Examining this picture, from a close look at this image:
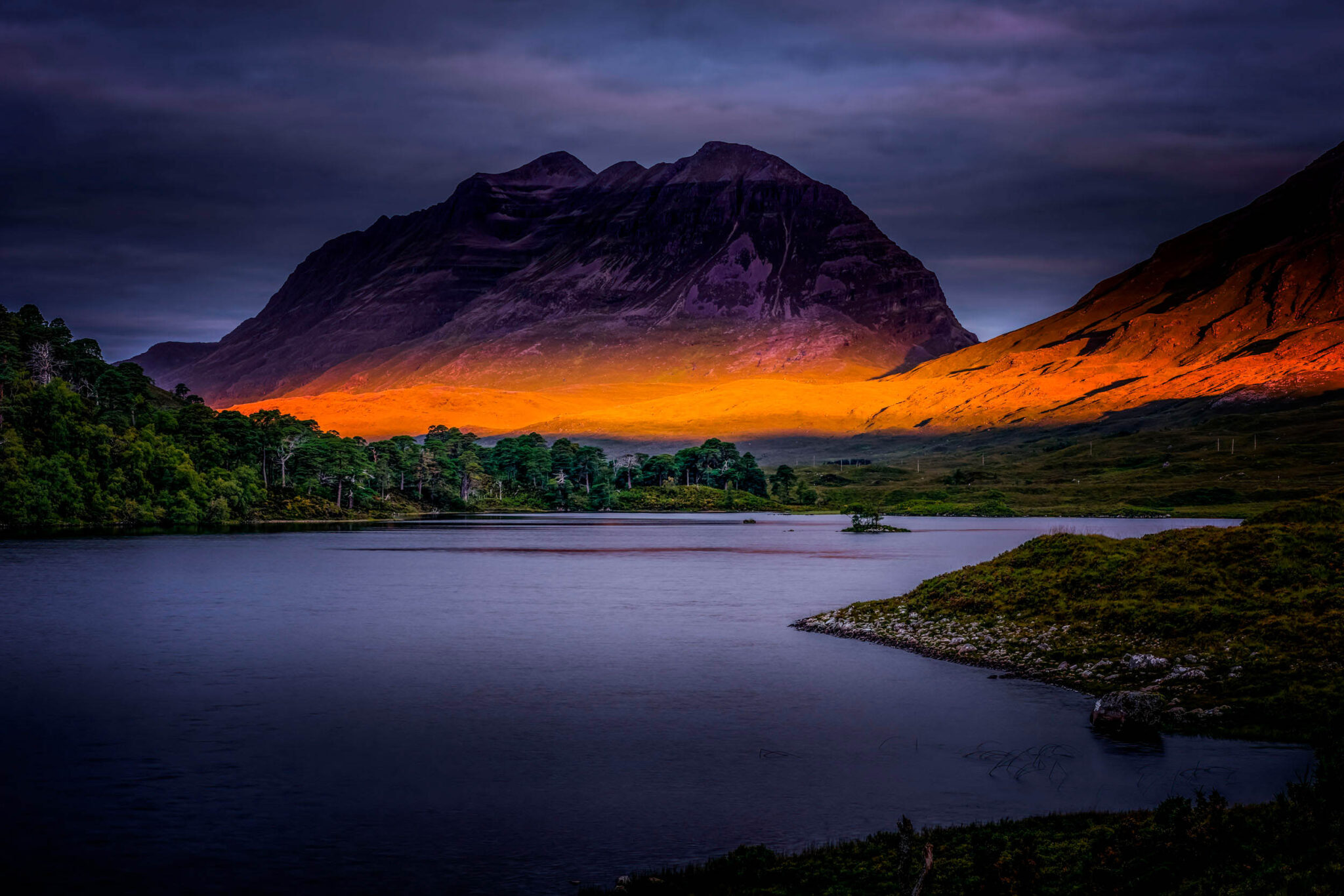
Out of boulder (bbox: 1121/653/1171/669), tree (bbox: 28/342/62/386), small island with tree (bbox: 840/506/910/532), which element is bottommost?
small island with tree (bbox: 840/506/910/532)

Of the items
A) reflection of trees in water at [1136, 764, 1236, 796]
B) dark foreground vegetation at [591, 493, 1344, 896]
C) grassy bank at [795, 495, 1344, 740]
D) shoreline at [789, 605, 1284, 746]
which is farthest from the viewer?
grassy bank at [795, 495, 1344, 740]

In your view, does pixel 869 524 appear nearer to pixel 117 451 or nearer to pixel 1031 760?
pixel 117 451

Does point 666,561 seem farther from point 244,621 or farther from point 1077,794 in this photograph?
point 1077,794

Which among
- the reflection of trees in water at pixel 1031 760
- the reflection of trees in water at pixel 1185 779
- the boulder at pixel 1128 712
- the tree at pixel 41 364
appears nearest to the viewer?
the reflection of trees in water at pixel 1185 779

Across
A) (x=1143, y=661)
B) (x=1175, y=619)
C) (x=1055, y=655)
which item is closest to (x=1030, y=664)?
(x=1055, y=655)

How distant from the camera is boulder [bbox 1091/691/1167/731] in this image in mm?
29844

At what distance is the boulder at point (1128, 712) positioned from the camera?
29844 mm

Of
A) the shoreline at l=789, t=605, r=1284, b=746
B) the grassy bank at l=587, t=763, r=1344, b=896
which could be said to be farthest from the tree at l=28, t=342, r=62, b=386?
the grassy bank at l=587, t=763, r=1344, b=896

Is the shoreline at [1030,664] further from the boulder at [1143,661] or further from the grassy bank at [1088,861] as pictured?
the grassy bank at [1088,861]

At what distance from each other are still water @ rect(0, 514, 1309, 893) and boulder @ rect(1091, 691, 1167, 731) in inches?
26.3

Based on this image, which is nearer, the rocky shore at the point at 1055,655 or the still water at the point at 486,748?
the still water at the point at 486,748

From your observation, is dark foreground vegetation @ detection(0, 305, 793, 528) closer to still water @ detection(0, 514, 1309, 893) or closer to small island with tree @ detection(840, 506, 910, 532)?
still water @ detection(0, 514, 1309, 893)

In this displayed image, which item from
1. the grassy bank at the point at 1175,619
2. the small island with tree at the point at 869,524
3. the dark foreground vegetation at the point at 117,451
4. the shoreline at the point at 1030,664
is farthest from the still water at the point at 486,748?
the small island with tree at the point at 869,524

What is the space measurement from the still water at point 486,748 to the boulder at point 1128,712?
26.3 inches
